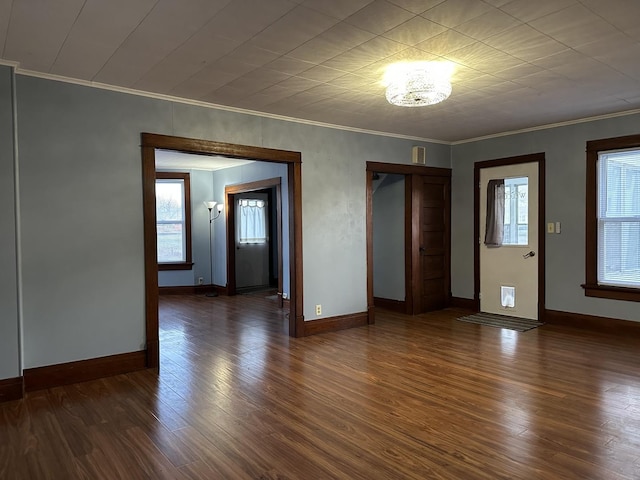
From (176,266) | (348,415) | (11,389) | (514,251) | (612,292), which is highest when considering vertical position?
(514,251)

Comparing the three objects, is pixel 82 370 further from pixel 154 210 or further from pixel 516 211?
pixel 516 211

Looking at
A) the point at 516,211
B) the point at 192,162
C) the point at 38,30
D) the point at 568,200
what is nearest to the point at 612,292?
the point at 568,200

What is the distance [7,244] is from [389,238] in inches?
196

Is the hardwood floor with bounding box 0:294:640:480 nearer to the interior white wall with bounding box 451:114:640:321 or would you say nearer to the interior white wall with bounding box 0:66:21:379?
the interior white wall with bounding box 0:66:21:379

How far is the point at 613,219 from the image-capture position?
5.25 metres

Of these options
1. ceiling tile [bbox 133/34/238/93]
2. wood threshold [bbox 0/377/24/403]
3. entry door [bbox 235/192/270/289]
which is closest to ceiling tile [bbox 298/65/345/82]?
ceiling tile [bbox 133/34/238/93]

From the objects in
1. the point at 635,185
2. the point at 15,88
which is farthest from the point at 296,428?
the point at 635,185

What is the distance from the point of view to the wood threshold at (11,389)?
3.34 meters

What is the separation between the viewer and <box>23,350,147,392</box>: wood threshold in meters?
3.58

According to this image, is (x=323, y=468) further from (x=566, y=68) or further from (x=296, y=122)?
(x=296, y=122)

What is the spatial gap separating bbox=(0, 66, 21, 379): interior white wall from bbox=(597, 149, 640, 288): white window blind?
614 centimetres

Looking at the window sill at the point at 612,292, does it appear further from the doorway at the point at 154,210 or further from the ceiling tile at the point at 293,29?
the ceiling tile at the point at 293,29

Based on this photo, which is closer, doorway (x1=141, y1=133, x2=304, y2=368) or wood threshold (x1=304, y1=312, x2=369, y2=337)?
doorway (x1=141, y1=133, x2=304, y2=368)

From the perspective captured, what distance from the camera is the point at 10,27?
275 centimetres
